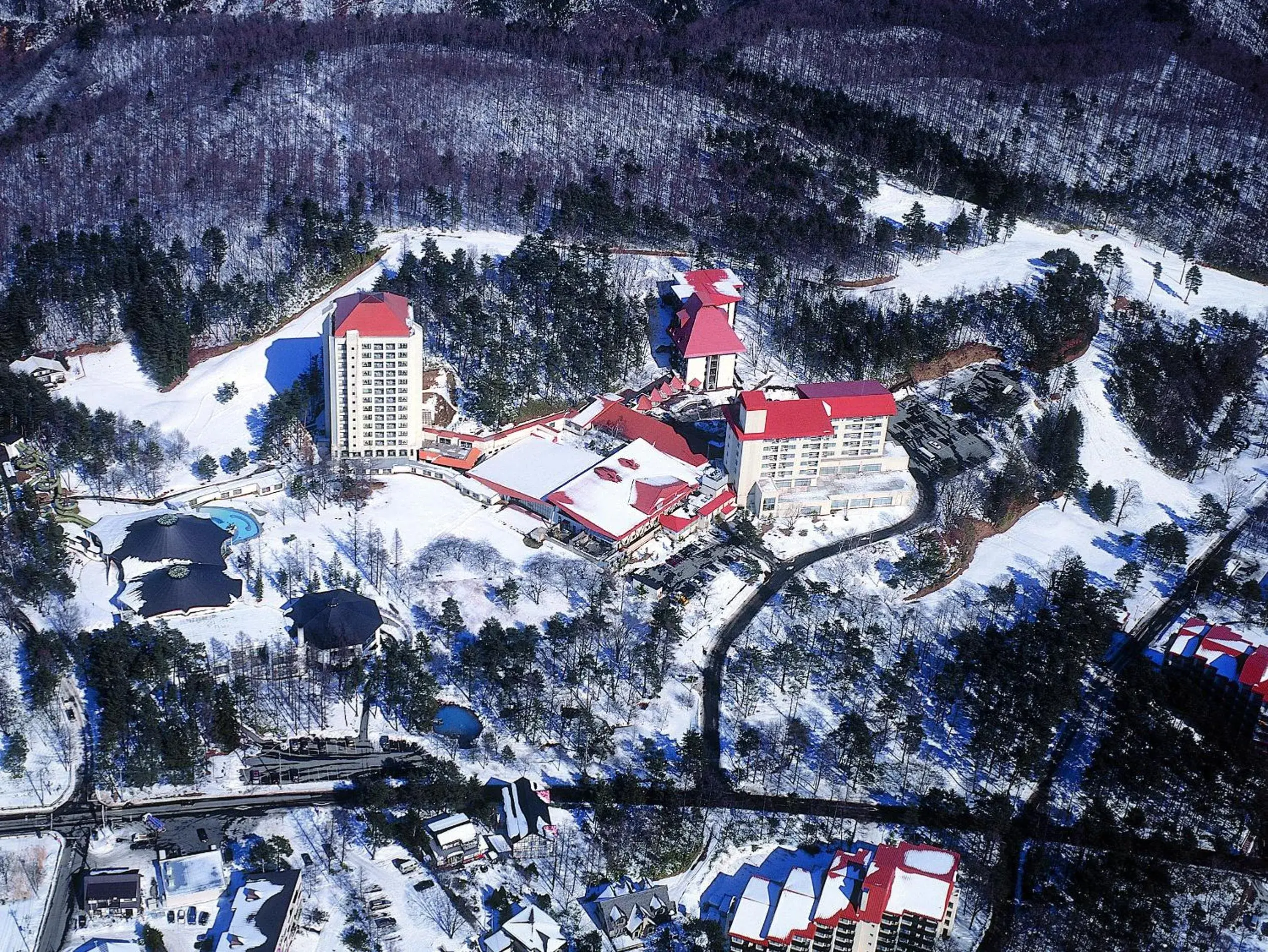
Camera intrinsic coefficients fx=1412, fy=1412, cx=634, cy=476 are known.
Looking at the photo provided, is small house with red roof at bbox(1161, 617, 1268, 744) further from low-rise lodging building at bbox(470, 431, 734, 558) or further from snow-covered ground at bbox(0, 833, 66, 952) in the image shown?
snow-covered ground at bbox(0, 833, 66, 952)

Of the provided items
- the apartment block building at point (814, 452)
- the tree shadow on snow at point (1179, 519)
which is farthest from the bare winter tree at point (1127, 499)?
the apartment block building at point (814, 452)

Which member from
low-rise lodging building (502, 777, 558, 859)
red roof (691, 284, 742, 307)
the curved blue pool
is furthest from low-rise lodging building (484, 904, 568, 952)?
red roof (691, 284, 742, 307)

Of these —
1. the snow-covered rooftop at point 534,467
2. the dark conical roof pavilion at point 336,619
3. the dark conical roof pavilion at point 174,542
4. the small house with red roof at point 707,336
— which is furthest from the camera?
the small house with red roof at point 707,336

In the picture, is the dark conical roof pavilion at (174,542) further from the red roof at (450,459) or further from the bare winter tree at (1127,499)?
the bare winter tree at (1127,499)

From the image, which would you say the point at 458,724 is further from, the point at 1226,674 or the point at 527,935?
the point at 1226,674

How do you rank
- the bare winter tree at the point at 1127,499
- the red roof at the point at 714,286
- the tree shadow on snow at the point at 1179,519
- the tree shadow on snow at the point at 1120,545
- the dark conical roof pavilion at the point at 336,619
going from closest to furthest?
the dark conical roof pavilion at the point at 336,619 < the tree shadow on snow at the point at 1120,545 < the tree shadow on snow at the point at 1179,519 < the bare winter tree at the point at 1127,499 < the red roof at the point at 714,286

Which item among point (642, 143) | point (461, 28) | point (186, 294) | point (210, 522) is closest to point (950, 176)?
point (642, 143)
